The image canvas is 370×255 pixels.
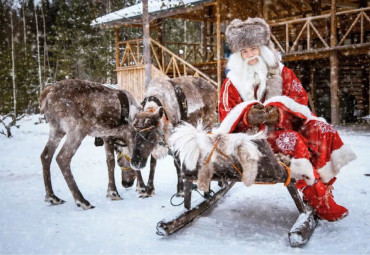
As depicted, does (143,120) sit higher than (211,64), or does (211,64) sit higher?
(211,64)

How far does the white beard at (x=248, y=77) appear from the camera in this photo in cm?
314

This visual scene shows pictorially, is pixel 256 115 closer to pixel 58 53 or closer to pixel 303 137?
pixel 303 137

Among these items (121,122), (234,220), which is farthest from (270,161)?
(121,122)

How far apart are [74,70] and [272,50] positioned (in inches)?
975

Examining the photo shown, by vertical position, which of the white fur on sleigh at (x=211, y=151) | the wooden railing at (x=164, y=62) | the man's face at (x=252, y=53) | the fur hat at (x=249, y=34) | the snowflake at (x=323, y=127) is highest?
the wooden railing at (x=164, y=62)

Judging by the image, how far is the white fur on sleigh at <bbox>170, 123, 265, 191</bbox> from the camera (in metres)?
2.39

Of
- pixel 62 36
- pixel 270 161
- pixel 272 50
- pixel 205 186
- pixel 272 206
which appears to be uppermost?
pixel 62 36

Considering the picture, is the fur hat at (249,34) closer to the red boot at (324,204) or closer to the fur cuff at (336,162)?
the fur cuff at (336,162)

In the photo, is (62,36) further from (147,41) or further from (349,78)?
(349,78)

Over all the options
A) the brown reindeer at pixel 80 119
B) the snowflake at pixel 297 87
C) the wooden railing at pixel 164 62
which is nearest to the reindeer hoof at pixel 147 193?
the brown reindeer at pixel 80 119

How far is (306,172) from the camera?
258 centimetres

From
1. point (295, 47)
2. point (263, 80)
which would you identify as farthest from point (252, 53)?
point (295, 47)

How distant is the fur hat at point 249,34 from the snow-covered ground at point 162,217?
1754 mm

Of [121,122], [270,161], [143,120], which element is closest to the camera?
[270,161]
